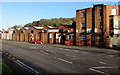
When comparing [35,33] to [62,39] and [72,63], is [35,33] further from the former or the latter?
[72,63]

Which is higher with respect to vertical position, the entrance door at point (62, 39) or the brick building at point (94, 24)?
the brick building at point (94, 24)

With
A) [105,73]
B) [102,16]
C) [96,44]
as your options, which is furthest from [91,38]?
[105,73]

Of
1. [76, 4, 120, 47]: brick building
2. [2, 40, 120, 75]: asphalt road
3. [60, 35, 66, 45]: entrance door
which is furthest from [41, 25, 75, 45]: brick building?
[2, 40, 120, 75]: asphalt road

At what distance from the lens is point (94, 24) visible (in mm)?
41594

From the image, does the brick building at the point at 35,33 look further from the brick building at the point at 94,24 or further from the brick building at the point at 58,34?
the brick building at the point at 94,24

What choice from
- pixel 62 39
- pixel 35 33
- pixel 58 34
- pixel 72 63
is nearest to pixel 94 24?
pixel 62 39

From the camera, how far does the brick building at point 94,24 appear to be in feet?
128

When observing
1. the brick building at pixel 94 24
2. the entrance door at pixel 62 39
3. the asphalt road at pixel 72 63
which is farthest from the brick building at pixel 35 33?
the asphalt road at pixel 72 63

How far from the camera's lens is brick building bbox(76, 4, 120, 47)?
39.0 meters

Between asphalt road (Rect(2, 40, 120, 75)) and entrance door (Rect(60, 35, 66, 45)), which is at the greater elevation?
entrance door (Rect(60, 35, 66, 45))

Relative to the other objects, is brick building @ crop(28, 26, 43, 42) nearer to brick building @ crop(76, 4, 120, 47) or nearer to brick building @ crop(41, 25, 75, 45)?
brick building @ crop(41, 25, 75, 45)

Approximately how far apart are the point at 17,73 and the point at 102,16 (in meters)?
30.8

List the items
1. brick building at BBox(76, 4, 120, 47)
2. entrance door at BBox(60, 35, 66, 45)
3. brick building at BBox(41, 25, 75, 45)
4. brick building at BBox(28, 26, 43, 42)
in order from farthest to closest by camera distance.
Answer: brick building at BBox(28, 26, 43, 42)
entrance door at BBox(60, 35, 66, 45)
brick building at BBox(41, 25, 75, 45)
brick building at BBox(76, 4, 120, 47)

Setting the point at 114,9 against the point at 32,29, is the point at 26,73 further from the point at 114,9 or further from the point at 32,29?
the point at 32,29
